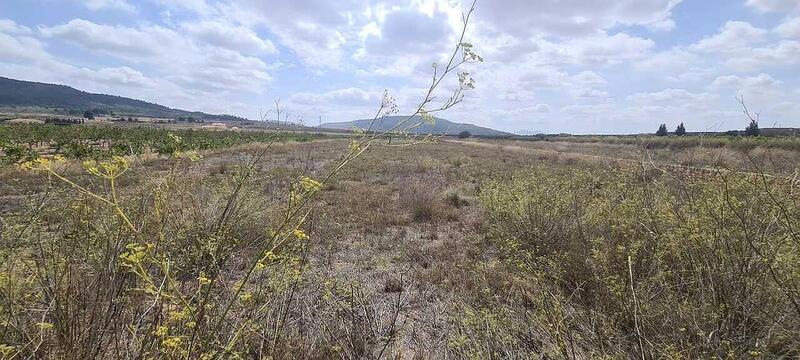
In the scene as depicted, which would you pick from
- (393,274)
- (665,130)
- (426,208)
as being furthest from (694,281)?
(665,130)

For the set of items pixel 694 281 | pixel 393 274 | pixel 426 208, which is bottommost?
pixel 393 274

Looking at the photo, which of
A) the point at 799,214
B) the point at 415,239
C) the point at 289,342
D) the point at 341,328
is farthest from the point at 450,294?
the point at 799,214

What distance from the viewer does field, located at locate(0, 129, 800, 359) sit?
186cm

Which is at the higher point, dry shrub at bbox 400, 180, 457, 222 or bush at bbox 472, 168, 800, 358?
bush at bbox 472, 168, 800, 358

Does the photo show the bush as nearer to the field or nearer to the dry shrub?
the field

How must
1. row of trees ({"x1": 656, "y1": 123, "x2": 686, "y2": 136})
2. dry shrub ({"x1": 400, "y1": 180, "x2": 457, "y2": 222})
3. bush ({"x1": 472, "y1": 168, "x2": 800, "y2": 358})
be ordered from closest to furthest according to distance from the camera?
1. bush ({"x1": 472, "y1": 168, "x2": 800, "y2": 358})
2. dry shrub ({"x1": 400, "y1": 180, "x2": 457, "y2": 222})
3. row of trees ({"x1": 656, "y1": 123, "x2": 686, "y2": 136})

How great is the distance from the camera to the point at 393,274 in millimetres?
5398

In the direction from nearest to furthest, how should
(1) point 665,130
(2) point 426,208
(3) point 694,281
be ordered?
1. (3) point 694,281
2. (2) point 426,208
3. (1) point 665,130

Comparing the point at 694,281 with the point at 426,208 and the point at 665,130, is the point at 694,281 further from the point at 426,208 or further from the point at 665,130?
the point at 665,130

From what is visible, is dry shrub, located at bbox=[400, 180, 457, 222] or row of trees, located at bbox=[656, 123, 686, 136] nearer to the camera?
dry shrub, located at bbox=[400, 180, 457, 222]

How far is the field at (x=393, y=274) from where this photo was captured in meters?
1.86

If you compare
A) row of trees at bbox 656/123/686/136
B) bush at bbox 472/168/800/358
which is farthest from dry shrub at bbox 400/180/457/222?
row of trees at bbox 656/123/686/136

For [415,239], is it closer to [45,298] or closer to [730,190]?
[730,190]

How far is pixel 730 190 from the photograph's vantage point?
4.20 m
